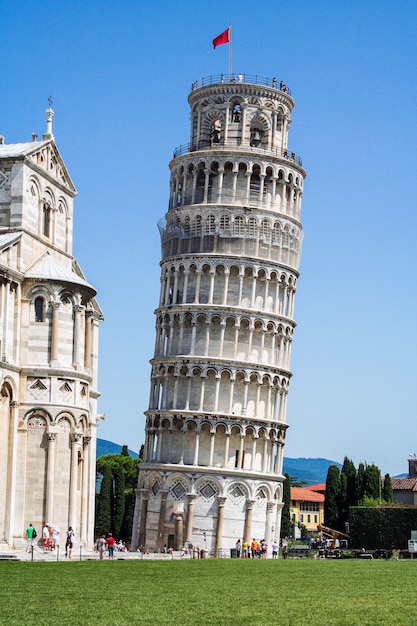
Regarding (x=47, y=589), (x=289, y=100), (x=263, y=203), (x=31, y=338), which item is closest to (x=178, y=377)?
(x=263, y=203)

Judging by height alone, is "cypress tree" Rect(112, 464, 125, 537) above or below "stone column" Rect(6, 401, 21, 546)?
below

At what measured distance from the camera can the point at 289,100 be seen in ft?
296

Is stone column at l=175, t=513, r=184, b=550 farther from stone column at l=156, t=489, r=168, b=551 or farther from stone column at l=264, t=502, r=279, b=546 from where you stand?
stone column at l=264, t=502, r=279, b=546

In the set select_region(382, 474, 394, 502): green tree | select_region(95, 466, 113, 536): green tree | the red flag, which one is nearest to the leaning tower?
the red flag

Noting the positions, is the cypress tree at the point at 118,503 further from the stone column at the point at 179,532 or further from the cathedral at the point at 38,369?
the cathedral at the point at 38,369

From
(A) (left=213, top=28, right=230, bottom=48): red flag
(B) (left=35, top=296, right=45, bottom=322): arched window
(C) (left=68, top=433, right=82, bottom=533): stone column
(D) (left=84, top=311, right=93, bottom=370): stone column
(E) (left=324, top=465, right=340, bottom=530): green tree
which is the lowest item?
(E) (left=324, top=465, right=340, bottom=530): green tree

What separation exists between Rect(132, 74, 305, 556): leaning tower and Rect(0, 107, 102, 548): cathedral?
29.4 meters

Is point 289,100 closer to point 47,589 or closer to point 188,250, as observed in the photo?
point 188,250

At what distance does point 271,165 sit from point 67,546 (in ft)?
146

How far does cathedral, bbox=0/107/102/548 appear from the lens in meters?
48.5

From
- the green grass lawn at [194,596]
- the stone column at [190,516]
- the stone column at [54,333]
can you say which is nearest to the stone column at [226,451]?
the stone column at [190,516]

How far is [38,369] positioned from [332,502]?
66779 mm

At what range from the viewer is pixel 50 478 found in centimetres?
4875

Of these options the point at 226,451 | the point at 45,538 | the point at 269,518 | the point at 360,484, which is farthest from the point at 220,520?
the point at 45,538
